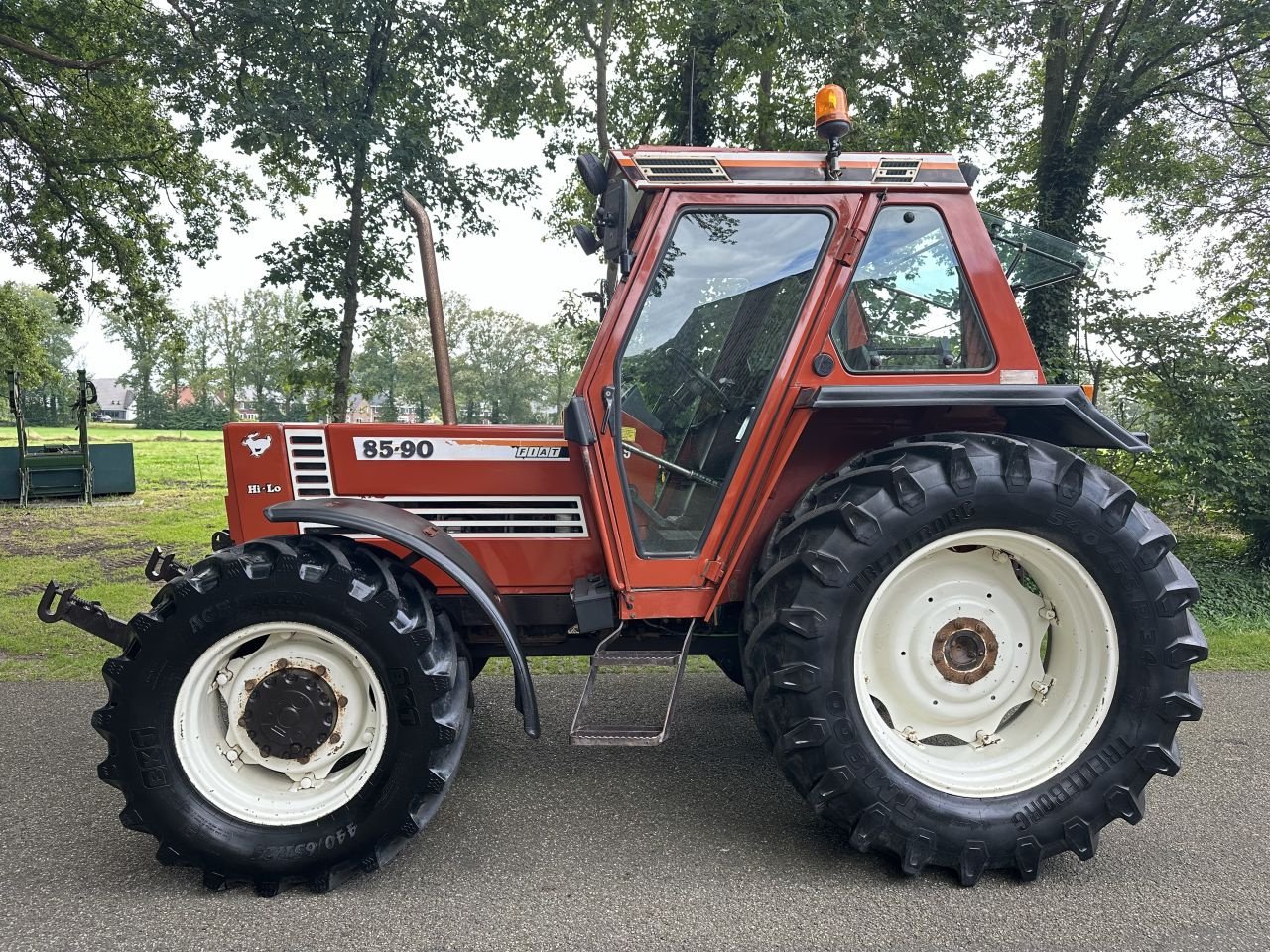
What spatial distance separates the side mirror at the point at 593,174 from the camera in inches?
109

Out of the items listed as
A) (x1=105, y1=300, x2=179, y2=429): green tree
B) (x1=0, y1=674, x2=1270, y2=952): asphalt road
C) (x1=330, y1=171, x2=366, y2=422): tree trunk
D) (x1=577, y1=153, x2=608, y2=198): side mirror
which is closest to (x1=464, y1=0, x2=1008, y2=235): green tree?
(x1=330, y1=171, x2=366, y2=422): tree trunk

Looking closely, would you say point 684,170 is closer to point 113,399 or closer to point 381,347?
point 381,347

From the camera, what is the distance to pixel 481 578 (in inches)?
103

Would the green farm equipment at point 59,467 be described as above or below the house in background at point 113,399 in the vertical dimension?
below

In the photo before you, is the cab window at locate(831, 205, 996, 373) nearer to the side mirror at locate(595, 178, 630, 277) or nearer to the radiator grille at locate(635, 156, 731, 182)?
the radiator grille at locate(635, 156, 731, 182)

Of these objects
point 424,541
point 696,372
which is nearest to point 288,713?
point 424,541

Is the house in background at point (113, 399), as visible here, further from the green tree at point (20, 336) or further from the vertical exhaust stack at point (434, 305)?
the vertical exhaust stack at point (434, 305)

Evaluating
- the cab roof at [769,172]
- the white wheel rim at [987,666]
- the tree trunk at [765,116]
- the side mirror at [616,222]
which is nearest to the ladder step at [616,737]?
the white wheel rim at [987,666]

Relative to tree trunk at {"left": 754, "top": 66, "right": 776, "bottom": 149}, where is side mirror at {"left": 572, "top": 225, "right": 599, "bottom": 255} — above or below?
below

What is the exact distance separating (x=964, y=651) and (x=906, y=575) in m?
0.34

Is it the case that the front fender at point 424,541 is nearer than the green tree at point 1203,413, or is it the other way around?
the front fender at point 424,541

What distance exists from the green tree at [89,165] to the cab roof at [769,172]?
803 cm

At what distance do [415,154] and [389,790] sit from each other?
613 cm

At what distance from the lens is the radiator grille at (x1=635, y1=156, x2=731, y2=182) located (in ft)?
8.56
